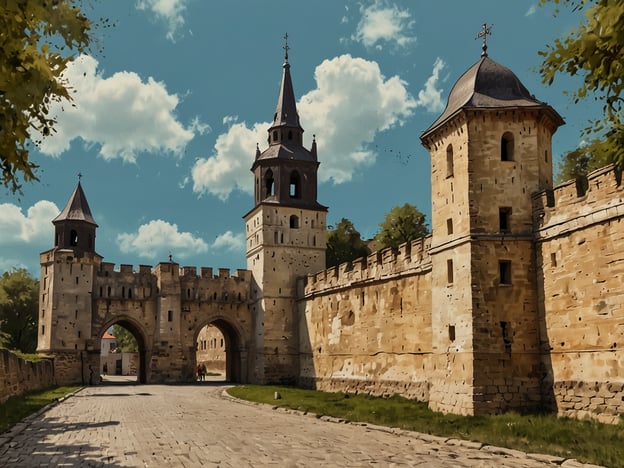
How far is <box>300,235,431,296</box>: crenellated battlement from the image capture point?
81.8ft

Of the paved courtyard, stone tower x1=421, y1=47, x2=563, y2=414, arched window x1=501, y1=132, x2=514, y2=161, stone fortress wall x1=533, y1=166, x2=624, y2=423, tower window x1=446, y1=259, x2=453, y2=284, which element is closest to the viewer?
the paved courtyard

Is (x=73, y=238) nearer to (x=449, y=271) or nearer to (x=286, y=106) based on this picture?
(x=286, y=106)

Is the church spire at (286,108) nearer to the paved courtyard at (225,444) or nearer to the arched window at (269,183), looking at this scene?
the arched window at (269,183)

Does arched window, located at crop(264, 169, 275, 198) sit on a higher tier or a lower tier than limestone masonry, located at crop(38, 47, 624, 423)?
higher

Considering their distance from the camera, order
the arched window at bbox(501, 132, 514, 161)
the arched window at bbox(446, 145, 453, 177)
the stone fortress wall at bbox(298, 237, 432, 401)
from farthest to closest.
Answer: the stone fortress wall at bbox(298, 237, 432, 401) < the arched window at bbox(446, 145, 453, 177) < the arched window at bbox(501, 132, 514, 161)

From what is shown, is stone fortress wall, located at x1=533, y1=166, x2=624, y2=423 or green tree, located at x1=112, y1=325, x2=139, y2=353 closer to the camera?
stone fortress wall, located at x1=533, y1=166, x2=624, y2=423

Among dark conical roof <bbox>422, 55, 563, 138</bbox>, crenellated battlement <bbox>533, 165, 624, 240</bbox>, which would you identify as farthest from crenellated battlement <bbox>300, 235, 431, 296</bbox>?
crenellated battlement <bbox>533, 165, 624, 240</bbox>

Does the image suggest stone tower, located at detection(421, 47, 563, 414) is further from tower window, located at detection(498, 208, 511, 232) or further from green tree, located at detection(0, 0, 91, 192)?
green tree, located at detection(0, 0, 91, 192)

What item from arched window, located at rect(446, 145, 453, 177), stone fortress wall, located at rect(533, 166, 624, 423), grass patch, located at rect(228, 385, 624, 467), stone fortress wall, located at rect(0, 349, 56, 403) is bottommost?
grass patch, located at rect(228, 385, 624, 467)

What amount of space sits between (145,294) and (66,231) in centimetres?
621

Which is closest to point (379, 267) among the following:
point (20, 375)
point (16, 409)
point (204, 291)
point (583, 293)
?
point (583, 293)

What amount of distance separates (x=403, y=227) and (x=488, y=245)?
3082 centimetres

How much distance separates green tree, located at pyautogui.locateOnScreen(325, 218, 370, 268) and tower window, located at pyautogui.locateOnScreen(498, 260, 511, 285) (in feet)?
111

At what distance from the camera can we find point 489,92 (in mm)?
20438
